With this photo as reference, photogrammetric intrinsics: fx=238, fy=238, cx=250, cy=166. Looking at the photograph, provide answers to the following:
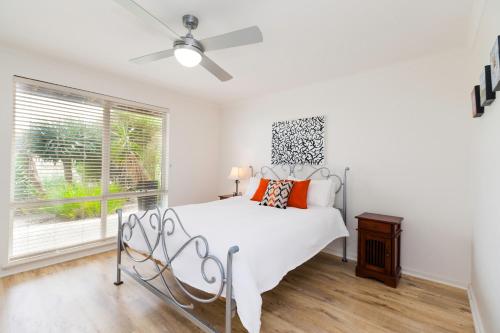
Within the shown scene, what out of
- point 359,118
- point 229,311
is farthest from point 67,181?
point 359,118

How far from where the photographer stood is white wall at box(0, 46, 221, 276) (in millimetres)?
2641

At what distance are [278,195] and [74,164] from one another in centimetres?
271

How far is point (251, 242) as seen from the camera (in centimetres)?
169

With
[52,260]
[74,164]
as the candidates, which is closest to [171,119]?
[74,164]

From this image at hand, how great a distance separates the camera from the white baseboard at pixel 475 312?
5.85 ft

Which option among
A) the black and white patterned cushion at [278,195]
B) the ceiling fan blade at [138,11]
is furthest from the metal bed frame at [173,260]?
the ceiling fan blade at [138,11]

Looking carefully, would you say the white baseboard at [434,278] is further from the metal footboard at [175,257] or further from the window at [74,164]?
the window at [74,164]

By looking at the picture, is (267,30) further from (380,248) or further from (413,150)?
(380,248)

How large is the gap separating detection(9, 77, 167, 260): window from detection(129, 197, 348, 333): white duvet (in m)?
1.48

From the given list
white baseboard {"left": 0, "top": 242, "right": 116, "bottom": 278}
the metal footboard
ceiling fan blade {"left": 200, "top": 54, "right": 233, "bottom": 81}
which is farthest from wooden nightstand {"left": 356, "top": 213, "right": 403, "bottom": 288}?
white baseboard {"left": 0, "top": 242, "right": 116, "bottom": 278}

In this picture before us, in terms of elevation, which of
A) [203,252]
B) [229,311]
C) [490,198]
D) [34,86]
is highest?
[34,86]

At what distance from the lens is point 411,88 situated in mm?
2805

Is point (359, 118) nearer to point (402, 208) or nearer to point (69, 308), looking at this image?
point (402, 208)

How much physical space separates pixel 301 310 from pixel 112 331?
A: 152cm
